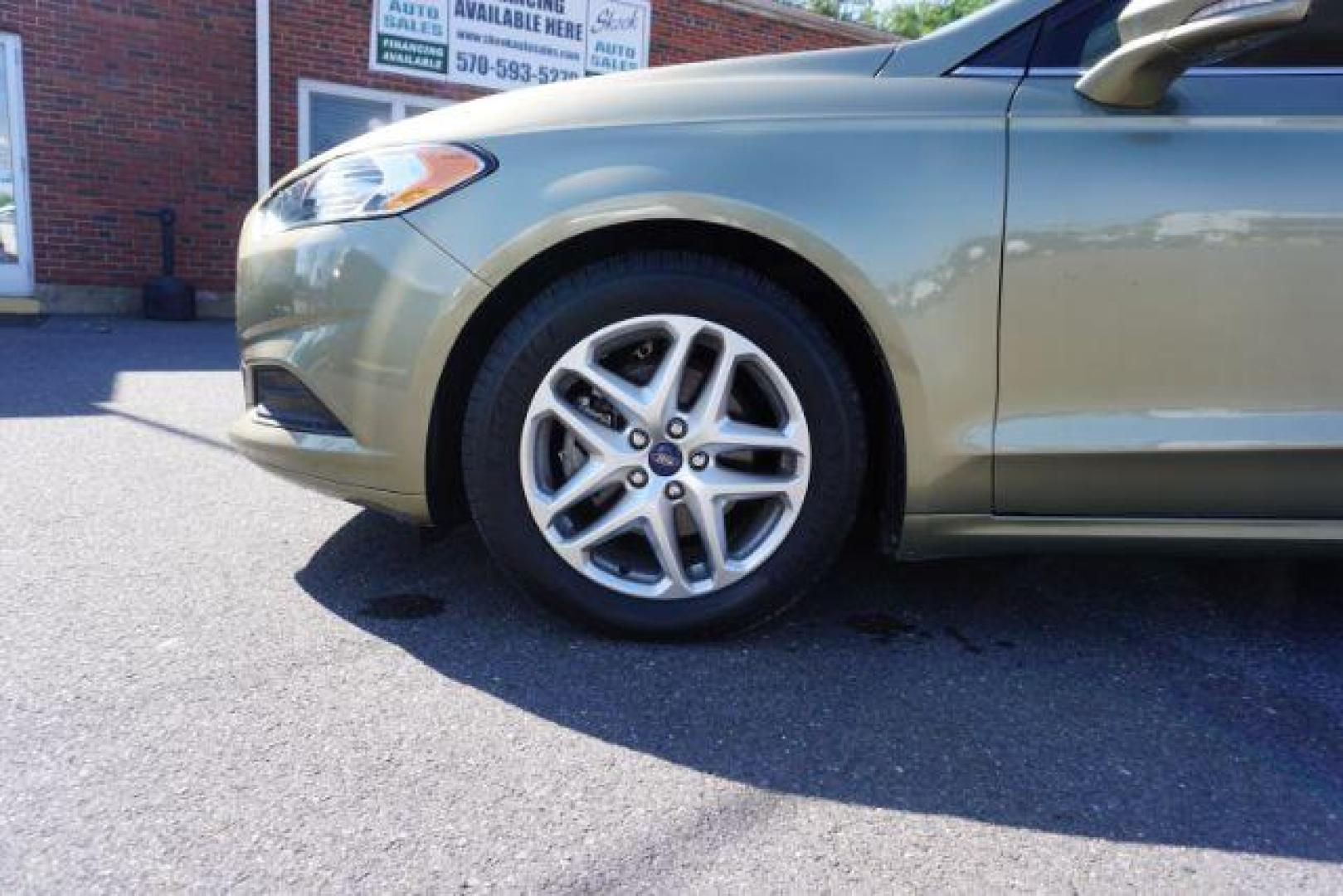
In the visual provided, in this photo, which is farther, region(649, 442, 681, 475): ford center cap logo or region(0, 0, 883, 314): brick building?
region(0, 0, 883, 314): brick building

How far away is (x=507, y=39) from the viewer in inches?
412

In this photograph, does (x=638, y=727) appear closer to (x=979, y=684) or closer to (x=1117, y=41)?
(x=979, y=684)

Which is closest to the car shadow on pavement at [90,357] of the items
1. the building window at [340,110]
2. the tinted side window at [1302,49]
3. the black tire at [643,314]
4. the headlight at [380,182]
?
the building window at [340,110]

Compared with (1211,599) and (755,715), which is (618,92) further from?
(1211,599)

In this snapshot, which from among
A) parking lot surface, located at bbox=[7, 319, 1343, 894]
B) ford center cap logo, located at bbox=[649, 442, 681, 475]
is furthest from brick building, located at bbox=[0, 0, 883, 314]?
ford center cap logo, located at bbox=[649, 442, 681, 475]

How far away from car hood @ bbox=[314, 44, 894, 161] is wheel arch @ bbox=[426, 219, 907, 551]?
0.24m

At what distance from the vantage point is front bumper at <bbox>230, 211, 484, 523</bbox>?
→ 7.04 feet

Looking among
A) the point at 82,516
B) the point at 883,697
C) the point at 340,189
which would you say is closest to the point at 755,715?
the point at 883,697

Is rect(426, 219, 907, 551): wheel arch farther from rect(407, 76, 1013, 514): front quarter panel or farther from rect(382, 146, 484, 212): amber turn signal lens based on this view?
rect(382, 146, 484, 212): amber turn signal lens

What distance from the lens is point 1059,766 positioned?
5.94ft

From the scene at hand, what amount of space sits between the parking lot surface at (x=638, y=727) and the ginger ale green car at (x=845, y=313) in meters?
0.28

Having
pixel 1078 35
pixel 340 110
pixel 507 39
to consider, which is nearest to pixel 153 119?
pixel 340 110

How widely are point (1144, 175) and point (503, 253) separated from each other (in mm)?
1324

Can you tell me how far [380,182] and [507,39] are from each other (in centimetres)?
906
